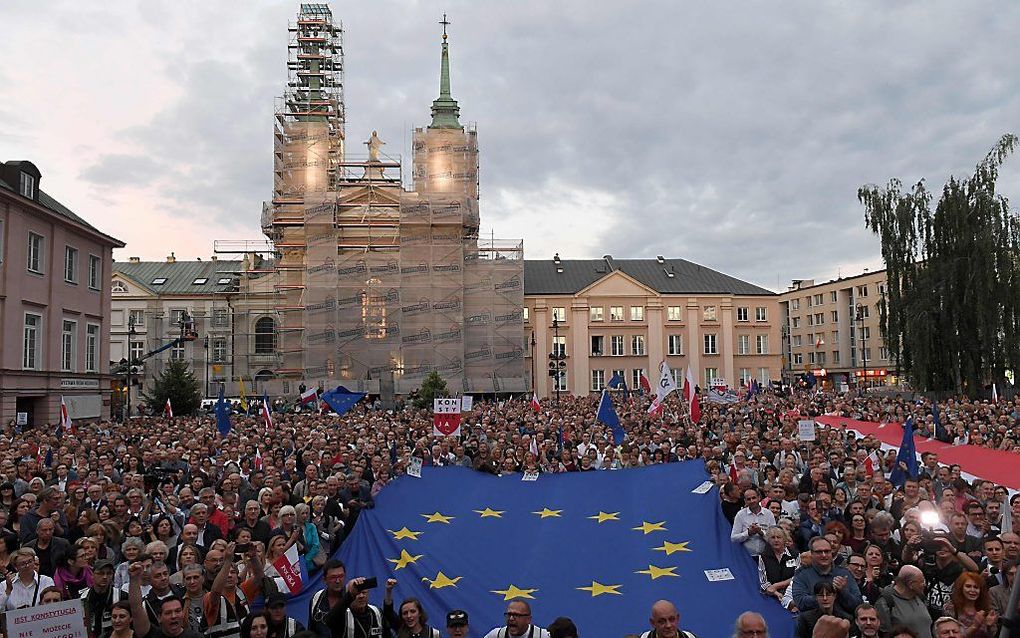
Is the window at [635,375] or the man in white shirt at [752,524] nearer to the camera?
the man in white shirt at [752,524]

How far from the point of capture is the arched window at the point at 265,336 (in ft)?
218

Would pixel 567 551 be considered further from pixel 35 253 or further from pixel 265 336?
pixel 265 336

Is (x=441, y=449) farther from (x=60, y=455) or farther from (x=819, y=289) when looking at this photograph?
(x=819, y=289)

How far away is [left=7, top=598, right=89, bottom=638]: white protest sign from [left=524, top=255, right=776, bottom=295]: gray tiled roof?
206 ft

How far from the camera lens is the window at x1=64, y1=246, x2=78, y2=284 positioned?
38500mm

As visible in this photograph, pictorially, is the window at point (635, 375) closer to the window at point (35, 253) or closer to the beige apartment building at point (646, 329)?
the beige apartment building at point (646, 329)

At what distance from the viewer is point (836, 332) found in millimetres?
92125

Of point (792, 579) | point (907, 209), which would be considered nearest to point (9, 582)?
point (792, 579)

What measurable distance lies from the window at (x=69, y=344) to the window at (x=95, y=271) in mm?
2621

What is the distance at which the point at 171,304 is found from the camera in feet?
243

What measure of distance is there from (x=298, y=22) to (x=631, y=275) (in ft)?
112

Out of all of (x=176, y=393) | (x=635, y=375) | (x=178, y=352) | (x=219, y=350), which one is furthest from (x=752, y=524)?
(x=178, y=352)

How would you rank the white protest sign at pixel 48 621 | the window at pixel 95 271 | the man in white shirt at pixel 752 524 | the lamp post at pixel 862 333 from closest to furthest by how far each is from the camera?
the white protest sign at pixel 48 621
the man in white shirt at pixel 752 524
the window at pixel 95 271
the lamp post at pixel 862 333

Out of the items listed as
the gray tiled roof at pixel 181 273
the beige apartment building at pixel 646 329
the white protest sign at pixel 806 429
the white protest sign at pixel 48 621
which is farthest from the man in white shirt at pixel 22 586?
the gray tiled roof at pixel 181 273
